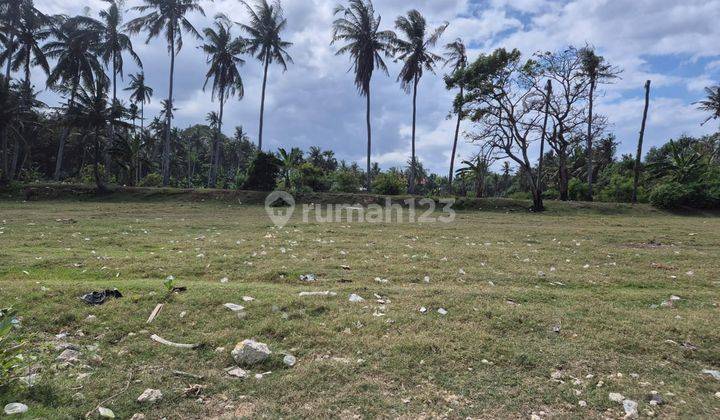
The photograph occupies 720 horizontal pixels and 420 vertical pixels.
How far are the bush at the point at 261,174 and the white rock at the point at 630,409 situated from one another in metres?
29.3

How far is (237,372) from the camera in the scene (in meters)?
4.14

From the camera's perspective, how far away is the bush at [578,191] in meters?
34.4

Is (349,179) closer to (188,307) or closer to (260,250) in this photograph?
(260,250)

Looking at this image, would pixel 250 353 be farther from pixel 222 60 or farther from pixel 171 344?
pixel 222 60

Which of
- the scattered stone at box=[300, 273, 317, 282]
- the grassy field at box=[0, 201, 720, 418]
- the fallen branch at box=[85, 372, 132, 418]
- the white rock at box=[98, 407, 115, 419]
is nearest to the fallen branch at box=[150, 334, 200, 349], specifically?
the grassy field at box=[0, 201, 720, 418]

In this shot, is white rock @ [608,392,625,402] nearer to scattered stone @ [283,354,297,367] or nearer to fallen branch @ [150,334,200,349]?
scattered stone @ [283,354,297,367]

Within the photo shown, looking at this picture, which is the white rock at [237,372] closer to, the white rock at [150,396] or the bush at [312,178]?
the white rock at [150,396]

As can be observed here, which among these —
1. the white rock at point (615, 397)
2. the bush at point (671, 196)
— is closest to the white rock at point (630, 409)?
the white rock at point (615, 397)

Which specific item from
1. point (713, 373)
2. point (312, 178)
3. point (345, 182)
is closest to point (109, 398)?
point (713, 373)

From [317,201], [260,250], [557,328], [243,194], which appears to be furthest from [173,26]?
[557,328]

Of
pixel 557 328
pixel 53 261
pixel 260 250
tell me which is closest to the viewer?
pixel 557 328

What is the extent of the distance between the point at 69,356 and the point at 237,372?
67.3 inches

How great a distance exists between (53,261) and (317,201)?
21137 millimetres

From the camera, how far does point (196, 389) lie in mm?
3826
